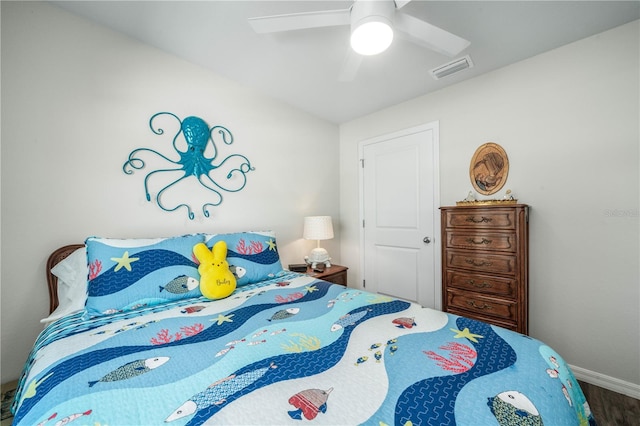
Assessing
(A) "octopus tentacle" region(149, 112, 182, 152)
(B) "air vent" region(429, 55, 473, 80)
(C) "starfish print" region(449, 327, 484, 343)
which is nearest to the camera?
(C) "starfish print" region(449, 327, 484, 343)

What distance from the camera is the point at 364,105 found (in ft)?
9.77

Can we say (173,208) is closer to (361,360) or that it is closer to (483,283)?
(361,360)

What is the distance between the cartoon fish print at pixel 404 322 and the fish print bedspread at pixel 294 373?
1 cm

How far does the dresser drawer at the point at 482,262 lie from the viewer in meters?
1.92

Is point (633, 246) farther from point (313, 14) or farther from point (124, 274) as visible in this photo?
point (124, 274)

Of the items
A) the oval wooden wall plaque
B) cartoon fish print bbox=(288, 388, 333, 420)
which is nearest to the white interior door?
the oval wooden wall plaque

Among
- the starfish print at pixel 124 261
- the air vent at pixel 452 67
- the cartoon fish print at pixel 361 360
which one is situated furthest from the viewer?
the air vent at pixel 452 67

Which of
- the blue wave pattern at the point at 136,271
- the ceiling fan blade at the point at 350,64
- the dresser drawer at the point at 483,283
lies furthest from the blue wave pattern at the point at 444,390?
the ceiling fan blade at the point at 350,64

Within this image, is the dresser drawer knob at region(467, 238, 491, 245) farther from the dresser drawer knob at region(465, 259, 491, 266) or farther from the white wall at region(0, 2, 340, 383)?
the white wall at region(0, 2, 340, 383)

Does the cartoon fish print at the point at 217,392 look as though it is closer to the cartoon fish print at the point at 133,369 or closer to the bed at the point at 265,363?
the bed at the point at 265,363

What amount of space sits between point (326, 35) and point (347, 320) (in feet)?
6.16

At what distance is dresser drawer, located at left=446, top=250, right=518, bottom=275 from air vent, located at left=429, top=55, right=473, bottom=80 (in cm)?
161

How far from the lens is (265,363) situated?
848 millimetres

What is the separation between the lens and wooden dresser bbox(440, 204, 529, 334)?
1877 millimetres
